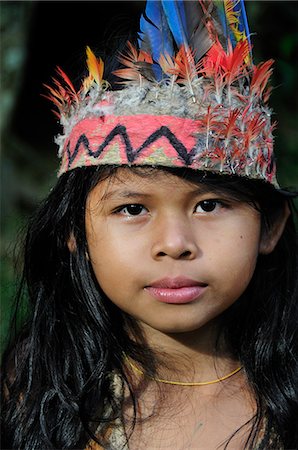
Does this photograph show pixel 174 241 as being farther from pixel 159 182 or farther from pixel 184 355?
pixel 184 355

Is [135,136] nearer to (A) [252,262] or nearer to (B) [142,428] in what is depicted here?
(A) [252,262]

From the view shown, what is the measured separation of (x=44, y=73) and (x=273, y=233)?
12.6ft

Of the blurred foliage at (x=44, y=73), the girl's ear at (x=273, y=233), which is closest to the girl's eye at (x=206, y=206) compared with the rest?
the girl's ear at (x=273, y=233)

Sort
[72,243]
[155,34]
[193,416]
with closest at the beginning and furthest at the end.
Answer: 1. [155,34]
2. [193,416]
3. [72,243]

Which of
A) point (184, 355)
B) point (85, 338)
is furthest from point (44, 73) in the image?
point (184, 355)

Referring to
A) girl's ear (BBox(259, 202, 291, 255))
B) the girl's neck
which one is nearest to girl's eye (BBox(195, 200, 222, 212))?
girl's ear (BBox(259, 202, 291, 255))

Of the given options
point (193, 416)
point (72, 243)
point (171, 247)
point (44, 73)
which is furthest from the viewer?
point (44, 73)

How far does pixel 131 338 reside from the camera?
2629mm

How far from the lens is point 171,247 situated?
7.13 ft

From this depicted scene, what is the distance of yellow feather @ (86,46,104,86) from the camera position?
241 centimetres

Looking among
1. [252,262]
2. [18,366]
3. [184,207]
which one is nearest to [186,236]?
[184,207]

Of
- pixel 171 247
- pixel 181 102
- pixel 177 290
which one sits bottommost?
pixel 177 290

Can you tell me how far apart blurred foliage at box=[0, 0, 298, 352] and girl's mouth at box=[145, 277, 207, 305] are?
8.27ft

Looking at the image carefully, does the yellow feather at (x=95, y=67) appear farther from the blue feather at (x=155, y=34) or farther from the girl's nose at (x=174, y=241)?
the girl's nose at (x=174, y=241)
